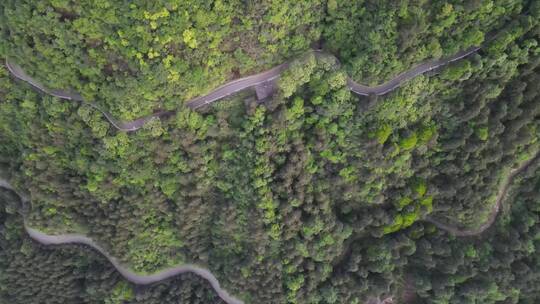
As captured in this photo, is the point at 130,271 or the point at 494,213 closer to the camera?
the point at 494,213

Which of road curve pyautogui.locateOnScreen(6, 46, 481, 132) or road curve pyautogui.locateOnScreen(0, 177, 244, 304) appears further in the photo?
road curve pyautogui.locateOnScreen(0, 177, 244, 304)

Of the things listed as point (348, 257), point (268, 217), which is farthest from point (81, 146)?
point (348, 257)

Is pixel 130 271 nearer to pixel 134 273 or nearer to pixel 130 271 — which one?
pixel 130 271

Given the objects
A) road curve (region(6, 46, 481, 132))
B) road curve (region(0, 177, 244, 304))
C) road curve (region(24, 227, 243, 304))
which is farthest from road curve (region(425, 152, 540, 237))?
road curve (region(24, 227, 243, 304))

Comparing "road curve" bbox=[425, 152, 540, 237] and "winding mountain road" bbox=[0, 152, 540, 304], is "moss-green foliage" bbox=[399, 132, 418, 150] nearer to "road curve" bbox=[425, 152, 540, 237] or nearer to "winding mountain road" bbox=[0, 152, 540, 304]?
"road curve" bbox=[425, 152, 540, 237]

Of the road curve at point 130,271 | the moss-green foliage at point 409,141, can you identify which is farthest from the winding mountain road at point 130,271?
the moss-green foliage at point 409,141

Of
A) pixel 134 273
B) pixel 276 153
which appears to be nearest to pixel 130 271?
pixel 134 273

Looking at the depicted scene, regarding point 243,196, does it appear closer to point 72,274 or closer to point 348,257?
point 348,257

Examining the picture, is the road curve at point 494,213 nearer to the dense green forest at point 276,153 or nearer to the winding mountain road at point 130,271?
the winding mountain road at point 130,271
